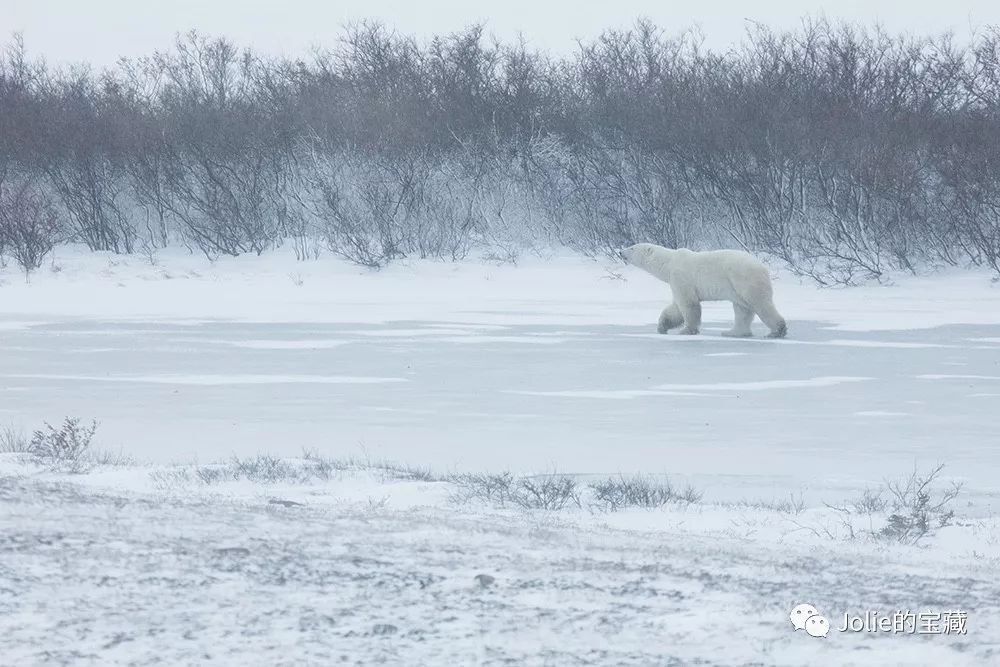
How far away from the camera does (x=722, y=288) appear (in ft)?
47.3

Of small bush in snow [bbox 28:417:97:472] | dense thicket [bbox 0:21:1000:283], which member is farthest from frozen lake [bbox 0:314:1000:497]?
dense thicket [bbox 0:21:1000:283]

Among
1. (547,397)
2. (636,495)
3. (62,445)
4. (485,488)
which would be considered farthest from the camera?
(547,397)

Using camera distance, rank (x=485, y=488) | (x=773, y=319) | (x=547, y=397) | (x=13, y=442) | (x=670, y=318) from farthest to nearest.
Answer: (x=670, y=318) < (x=773, y=319) < (x=547, y=397) < (x=13, y=442) < (x=485, y=488)

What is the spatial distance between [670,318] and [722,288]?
29.6 inches

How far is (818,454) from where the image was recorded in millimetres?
7914

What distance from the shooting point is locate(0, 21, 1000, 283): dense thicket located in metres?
24.6

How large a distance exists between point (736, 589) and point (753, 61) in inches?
1052

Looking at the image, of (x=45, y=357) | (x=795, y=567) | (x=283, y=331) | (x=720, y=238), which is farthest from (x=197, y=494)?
(x=720, y=238)

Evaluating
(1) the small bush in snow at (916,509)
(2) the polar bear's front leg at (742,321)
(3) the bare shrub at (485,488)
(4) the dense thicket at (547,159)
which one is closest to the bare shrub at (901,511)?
(1) the small bush in snow at (916,509)

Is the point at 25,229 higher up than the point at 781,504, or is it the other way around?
the point at 25,229

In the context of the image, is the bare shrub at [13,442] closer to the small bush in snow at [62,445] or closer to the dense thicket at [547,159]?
the small bush in snow at [62,445]

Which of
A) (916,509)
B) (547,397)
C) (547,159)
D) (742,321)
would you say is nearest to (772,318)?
(742,321)

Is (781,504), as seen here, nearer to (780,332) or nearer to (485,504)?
(485,504)

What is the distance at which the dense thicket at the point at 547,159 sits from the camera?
2458 cm
